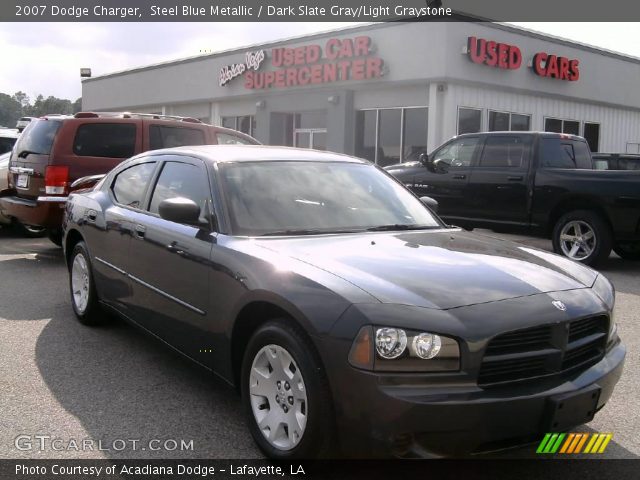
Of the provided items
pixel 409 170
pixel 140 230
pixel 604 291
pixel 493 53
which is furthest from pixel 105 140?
pixel 493 53

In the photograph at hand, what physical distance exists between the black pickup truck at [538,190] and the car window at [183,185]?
6611 millimetres

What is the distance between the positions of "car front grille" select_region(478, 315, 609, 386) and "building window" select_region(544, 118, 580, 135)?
19.7 meters

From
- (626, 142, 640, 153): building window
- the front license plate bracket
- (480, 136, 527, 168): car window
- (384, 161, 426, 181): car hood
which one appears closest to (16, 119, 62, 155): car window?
(384, 161, 426, 181): car hood

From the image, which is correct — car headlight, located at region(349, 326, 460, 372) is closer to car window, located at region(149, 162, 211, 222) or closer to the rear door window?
car window, located at region(149, 162, 211, 222)

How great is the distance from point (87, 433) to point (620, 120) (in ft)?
82.3

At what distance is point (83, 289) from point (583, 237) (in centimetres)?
686

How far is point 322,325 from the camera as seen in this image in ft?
9.53

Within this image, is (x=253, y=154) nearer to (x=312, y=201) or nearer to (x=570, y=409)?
(x=312, y=201)

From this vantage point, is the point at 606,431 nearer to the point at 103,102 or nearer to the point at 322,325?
the point at 322,325

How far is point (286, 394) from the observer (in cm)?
316

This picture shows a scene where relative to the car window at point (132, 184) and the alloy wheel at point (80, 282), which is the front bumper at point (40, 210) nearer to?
the alloy wheel at point (80, 282)

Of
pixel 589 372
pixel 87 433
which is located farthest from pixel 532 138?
pixel 87 433

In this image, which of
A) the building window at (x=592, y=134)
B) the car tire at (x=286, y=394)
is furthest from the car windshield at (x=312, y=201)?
the building window at (x=592, y=134)

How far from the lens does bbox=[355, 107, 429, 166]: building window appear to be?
19.1 m
